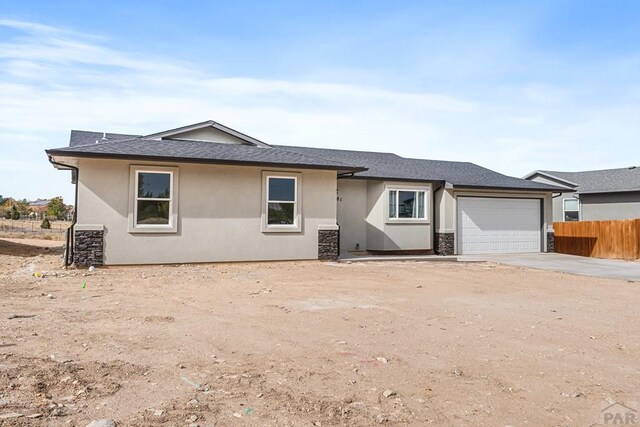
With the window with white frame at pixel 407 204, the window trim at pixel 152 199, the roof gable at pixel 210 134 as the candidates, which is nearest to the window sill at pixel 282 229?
the window trim at pixel 152 199

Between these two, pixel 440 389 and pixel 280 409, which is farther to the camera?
pixel 440 389

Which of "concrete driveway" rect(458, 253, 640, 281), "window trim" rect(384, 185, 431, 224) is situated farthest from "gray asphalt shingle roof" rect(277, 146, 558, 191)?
"concrete driveway" rect(458, 253, 640, 281)

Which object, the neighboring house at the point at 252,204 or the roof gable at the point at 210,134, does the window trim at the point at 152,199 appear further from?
the roof gable at the point at 210,134

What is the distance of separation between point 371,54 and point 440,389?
43.8 ft

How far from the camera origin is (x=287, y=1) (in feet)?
41.5

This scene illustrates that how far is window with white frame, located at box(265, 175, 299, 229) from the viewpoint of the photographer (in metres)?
15.1

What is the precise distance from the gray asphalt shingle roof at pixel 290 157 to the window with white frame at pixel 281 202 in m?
0.69

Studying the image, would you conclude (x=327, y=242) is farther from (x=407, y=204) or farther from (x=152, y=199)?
(x=152, y=199)

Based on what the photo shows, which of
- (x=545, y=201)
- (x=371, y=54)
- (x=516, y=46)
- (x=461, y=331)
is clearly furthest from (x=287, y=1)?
(x=545, y=201)

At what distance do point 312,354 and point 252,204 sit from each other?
33.0 ft

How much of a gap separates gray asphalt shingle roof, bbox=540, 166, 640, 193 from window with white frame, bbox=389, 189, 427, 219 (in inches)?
542

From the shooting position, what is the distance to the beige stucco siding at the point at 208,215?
43.9ft

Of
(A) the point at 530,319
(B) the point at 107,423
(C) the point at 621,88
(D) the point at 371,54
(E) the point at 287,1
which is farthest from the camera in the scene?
(C) the point at 621,88

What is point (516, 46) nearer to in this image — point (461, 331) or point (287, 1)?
point (287, 1)
